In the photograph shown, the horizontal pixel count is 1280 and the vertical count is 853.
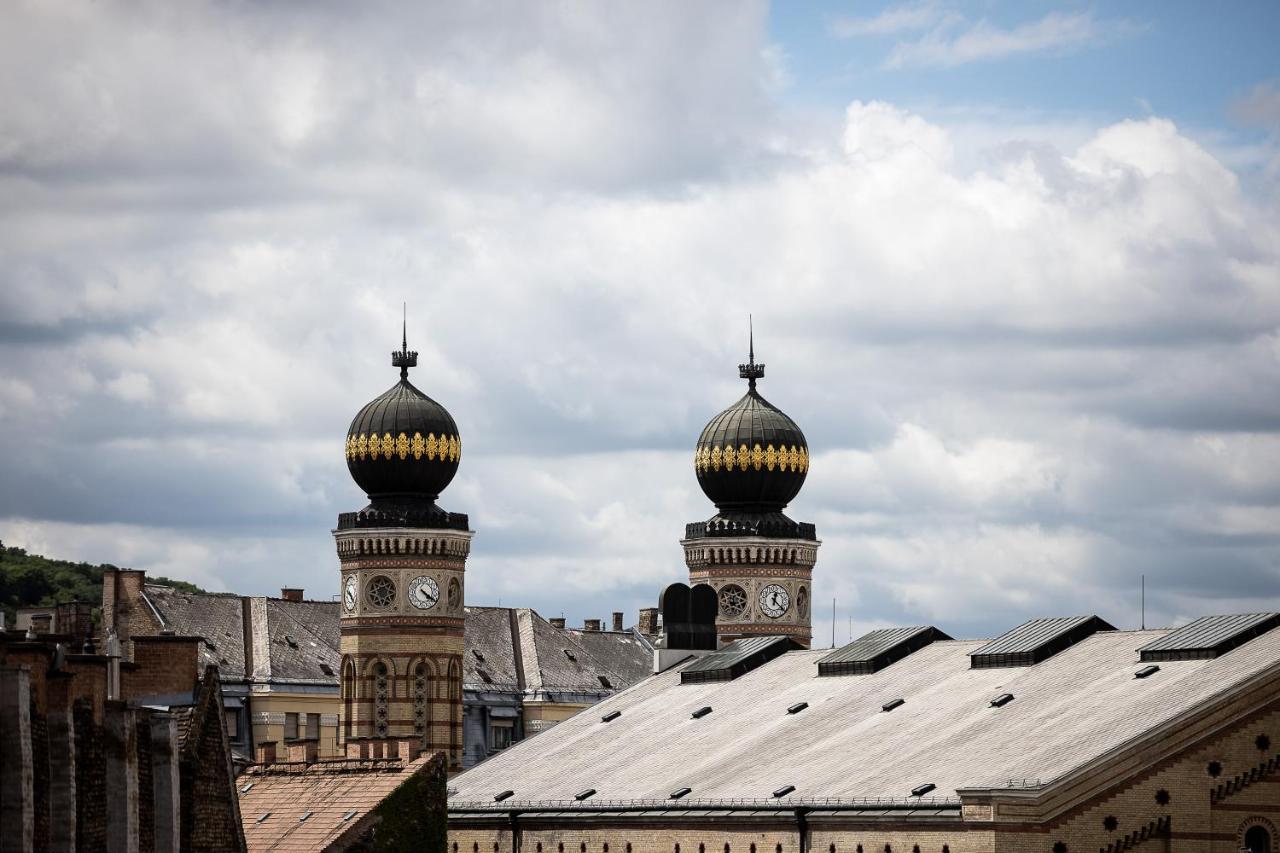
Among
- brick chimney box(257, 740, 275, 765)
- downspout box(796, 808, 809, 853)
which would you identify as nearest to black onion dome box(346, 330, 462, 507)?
brick chimney box(257, 740, 275, 765)

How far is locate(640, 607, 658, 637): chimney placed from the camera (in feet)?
465

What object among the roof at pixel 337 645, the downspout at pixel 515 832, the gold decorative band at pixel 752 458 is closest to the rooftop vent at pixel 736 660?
the downspout at pixel 515 832

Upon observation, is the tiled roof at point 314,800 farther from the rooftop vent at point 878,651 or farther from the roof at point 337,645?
the roof at point 337,645

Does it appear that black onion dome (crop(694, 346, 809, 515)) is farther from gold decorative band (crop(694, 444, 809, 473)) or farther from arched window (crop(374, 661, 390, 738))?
arched window (crop(374, 661, 390, 738))

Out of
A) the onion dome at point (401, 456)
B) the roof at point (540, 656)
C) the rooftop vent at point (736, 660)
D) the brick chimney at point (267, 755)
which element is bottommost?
the brick chimney at point (267, 755)

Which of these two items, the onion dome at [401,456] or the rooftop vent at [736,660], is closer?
the rooftop vent at [736,660]

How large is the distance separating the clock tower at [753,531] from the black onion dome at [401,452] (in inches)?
405

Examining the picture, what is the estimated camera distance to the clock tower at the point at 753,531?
105812 mm

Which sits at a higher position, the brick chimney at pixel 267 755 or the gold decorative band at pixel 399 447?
the gold decorative band at pixel 399 447

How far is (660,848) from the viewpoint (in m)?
65.1

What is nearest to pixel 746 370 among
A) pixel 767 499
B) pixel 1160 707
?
pixel 767 499

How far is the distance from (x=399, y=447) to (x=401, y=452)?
0.65ft

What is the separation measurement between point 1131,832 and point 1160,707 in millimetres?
3285

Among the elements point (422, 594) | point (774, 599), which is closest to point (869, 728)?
point (422, 594)
